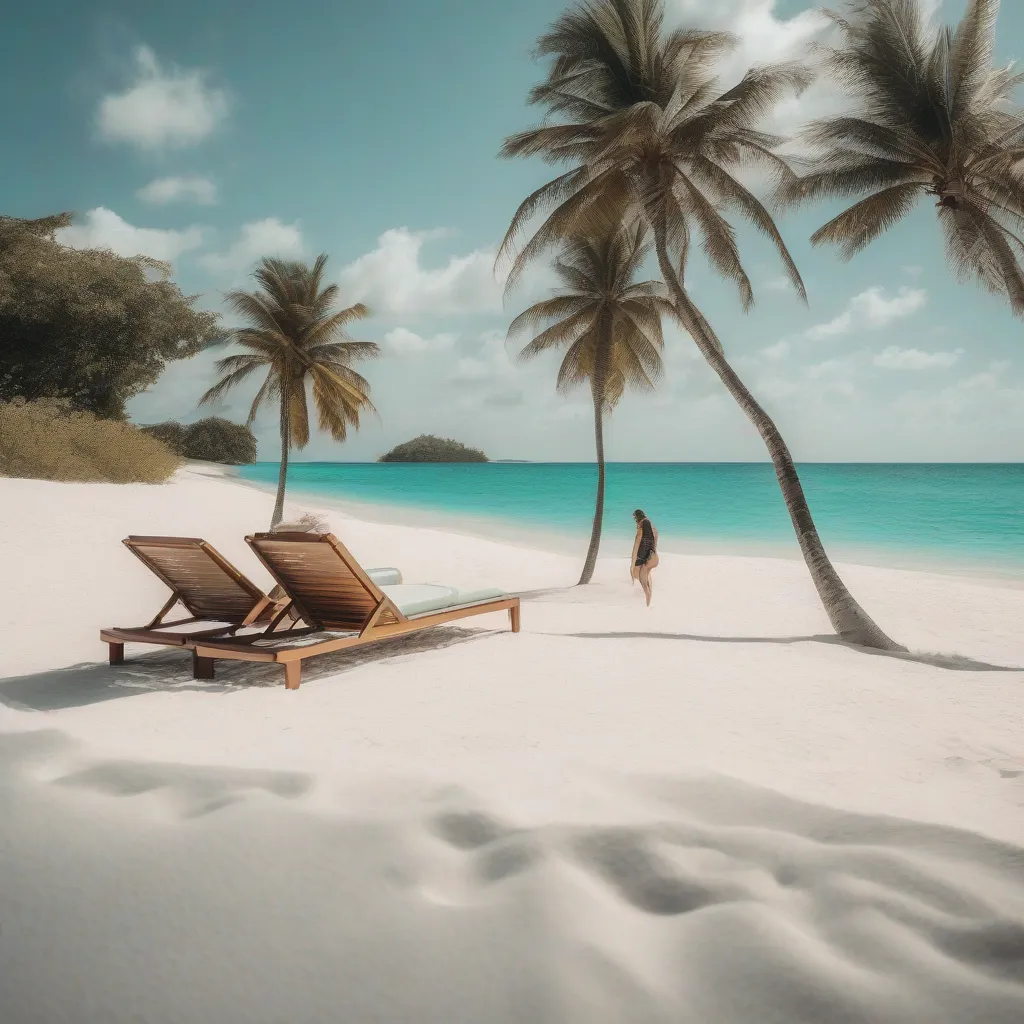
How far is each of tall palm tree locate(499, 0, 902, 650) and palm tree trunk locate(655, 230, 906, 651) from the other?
0.02 metres

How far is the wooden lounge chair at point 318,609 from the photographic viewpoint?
410cm

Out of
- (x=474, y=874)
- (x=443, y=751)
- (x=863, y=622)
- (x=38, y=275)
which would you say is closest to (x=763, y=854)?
(x=474, y=874)

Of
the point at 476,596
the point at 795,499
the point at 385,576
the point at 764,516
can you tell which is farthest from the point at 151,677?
the point at 764,516

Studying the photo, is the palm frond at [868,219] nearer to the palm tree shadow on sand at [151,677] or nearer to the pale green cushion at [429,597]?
the pale green cushion at [429,597]

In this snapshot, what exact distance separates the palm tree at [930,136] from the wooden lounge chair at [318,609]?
723 centimetres

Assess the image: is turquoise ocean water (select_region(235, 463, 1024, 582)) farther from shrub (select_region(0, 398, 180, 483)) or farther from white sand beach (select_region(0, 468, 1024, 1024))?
white sand beach (select_region(0, 468, 1024, 1024))

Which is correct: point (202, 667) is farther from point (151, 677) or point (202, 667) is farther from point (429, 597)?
point (429, 597)

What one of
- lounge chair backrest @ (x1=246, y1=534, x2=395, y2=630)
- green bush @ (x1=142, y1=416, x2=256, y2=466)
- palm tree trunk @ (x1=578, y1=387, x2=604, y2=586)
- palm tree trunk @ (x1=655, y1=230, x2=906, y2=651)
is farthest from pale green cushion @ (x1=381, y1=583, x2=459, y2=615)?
green bush @ (x1=142, y1=416, x2=256, y2=466)

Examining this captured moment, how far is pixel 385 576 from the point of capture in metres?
5.91

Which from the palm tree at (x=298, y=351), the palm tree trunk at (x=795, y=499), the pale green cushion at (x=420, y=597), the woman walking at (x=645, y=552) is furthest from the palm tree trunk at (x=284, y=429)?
the pale green cushion at (x=420, y=597)

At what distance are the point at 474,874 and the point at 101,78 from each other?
18120 mm

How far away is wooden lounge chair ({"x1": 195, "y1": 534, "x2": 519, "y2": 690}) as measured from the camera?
410cm

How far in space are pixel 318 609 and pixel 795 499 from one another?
4819mm

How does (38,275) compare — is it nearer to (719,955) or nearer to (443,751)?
(443,751)
